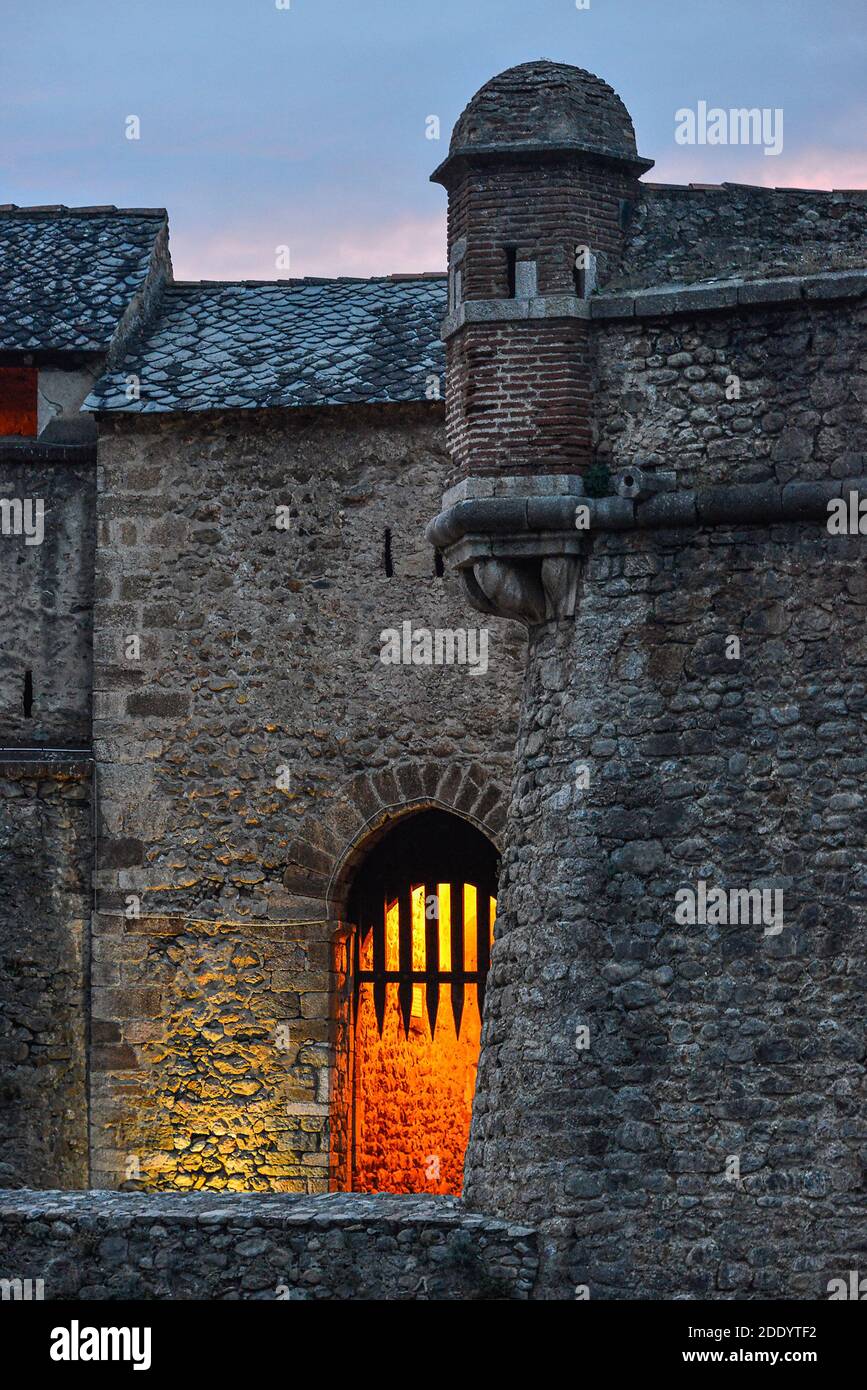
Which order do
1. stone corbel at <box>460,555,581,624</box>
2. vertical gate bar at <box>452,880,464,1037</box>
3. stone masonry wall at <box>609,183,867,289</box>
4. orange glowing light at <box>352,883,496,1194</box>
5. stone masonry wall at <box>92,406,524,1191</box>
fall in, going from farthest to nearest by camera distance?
vertical gate bar at <box>452,880,464,1037</box> < orange glowing light at <box>352,883,496,1194</box> < stone masonry wall at <box>92,406,524,1191</box> < stone masonry wall at <box>609,183,867,289</box> < stone corbel at <box>460,555,581,624</box>

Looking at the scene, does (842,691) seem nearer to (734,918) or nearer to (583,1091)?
(734,918)

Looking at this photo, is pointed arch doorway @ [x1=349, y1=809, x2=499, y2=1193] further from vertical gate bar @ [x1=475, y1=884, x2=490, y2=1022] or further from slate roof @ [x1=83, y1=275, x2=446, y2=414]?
slate roof @ [x1=83, y1=275, x2=446, y2=414]

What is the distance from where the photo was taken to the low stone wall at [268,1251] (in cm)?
1056

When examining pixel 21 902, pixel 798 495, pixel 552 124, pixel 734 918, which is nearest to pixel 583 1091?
pixel 734 918

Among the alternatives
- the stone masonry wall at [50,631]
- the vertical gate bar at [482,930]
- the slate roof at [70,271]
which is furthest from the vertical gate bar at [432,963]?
the slate roof at [70,271]

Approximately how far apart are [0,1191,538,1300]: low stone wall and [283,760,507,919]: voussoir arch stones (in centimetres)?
493

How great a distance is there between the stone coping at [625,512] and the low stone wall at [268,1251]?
3343 millimetres

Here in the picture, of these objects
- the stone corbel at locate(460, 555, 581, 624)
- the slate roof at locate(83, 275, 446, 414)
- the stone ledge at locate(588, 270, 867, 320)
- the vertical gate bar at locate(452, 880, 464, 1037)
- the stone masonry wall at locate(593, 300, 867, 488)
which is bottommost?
the vertical gate bar at locate(452, 880, 464, 1037)

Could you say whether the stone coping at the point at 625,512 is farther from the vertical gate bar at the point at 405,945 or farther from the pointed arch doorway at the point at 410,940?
the vertical gate bar at the point at 405,945

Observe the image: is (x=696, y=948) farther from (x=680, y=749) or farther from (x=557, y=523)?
(x=557, y=523)

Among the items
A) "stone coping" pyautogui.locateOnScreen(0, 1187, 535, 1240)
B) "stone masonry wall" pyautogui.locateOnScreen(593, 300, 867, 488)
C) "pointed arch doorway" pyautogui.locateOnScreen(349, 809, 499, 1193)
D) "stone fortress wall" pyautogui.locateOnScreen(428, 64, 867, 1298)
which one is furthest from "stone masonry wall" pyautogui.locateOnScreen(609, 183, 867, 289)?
"pointed arch doorway" pyautogui.locateOnScreen(349, 809, 499, 1193)

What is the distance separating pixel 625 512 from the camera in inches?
429

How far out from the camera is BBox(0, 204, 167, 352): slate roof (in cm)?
1712

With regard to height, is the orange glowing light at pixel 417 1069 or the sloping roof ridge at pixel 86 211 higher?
the sloping roof ridge at pixel 86 211
